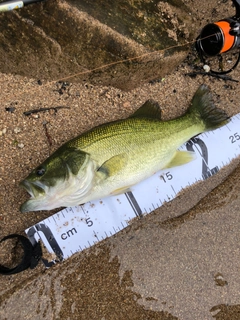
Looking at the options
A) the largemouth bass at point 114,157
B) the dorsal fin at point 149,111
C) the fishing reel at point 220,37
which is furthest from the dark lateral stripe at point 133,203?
the fishing reel at point 220,37

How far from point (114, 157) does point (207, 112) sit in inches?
43.1

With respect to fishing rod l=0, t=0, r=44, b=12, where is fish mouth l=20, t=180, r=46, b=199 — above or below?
below

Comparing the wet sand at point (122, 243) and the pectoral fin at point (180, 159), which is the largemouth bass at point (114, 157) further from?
the wet sand at point (122, 243)

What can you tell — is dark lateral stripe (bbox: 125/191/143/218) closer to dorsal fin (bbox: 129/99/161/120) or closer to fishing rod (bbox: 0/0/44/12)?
dorsal fin (bbox: 129/99/161/120)

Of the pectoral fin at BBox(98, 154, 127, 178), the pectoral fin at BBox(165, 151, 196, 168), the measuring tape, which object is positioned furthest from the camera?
the pectoral fin at BBox(165, 151, 196, 168)

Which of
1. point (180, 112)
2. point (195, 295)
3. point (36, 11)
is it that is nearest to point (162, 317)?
point (195, 295)

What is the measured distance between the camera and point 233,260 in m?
3.21

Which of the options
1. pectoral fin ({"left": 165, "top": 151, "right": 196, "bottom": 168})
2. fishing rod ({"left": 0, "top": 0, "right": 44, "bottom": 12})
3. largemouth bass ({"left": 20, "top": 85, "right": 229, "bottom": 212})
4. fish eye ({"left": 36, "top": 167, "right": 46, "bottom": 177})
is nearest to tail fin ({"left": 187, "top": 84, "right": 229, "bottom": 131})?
largemouth bass ({"left": 20, "top": 85, "right": 229, "bottom": 212})

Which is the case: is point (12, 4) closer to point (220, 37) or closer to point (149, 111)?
point (149, 111)

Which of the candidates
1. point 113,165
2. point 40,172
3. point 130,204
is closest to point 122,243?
point 130,204

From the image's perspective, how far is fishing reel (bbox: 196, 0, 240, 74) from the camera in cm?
306

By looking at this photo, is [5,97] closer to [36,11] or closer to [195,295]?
[36,11]

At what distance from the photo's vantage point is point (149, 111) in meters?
3.01

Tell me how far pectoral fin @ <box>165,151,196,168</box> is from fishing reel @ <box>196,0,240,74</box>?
3.23ft
